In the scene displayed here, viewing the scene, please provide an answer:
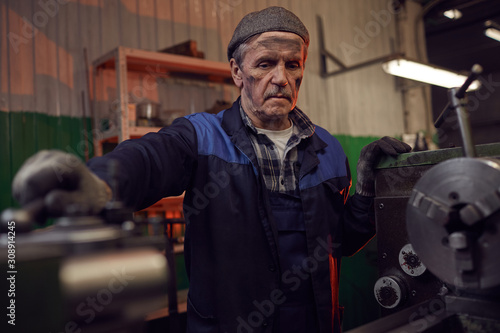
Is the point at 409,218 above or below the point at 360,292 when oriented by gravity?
above

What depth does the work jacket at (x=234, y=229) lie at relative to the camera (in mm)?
1251

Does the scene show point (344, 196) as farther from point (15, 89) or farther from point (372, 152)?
point (15, 89)

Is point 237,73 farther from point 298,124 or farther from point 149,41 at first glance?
point 149,41

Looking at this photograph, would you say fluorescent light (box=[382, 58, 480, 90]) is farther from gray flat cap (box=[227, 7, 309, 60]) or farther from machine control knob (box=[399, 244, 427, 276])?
machine control knob (box=[399, 244, 427, 276])

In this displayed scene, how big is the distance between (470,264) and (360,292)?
11.0 feet

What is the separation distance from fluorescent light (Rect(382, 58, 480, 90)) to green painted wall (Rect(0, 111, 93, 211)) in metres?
2.20

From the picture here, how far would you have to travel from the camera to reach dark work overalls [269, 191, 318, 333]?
4.22 ft

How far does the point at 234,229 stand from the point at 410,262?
1.70 feet

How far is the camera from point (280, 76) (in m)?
1.38

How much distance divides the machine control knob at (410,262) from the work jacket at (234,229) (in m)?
0.27

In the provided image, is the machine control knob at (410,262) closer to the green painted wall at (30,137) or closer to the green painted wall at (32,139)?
the green painted wall at (32,139)

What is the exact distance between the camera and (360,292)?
389 cm

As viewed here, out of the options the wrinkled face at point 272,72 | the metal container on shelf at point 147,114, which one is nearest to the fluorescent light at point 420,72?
the metal container on shelf at point 147,114

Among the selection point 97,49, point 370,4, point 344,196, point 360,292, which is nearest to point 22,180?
point 344,196
